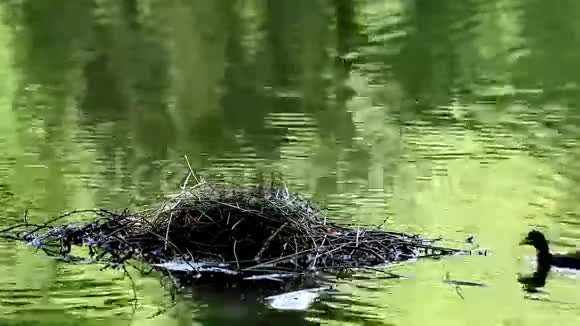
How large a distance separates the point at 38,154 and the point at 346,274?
4362 millimetres

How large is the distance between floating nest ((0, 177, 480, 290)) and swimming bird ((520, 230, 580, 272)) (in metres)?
0.54

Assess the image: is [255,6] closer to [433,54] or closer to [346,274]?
[433,54]

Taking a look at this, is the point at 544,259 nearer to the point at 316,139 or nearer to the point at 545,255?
the point at 545,255

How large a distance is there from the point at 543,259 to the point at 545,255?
0.10 feet

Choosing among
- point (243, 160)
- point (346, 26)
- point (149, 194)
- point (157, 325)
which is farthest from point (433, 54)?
point (157, 325)

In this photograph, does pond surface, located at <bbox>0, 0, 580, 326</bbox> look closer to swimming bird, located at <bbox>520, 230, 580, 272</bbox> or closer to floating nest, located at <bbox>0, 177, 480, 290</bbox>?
swimming bird, located at <bbox>520, 230, 580, 272</bbox>

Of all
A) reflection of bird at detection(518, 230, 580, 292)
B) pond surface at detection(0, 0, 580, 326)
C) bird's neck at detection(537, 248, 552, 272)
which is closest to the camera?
pond surface at detection(0, 0, 580, 326)

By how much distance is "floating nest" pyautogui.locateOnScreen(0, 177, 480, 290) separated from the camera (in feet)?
22.2

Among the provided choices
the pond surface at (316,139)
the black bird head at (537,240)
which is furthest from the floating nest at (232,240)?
the black bird head at (537,240)

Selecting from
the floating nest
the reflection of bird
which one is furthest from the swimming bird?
the floating nest

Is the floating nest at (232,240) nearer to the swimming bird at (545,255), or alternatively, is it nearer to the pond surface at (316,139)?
the pond surface at (316,139)

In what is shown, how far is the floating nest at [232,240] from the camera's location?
6.76 m

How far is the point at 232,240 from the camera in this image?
6871 millimetres

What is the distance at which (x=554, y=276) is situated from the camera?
674 centimetres
